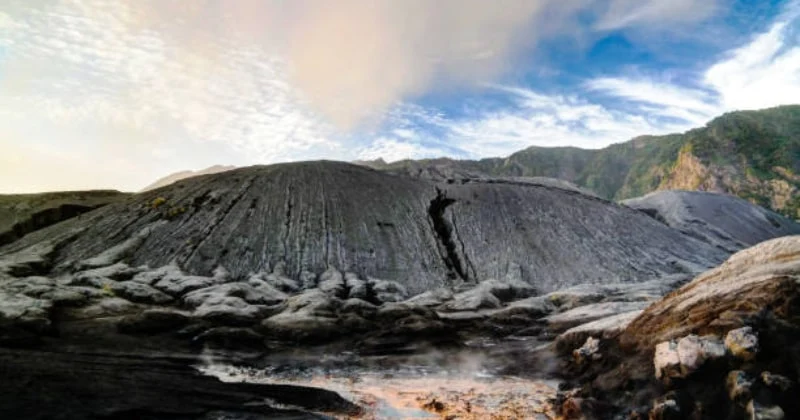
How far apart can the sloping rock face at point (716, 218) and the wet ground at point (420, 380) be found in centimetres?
5963

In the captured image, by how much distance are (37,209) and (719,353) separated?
63.0 meters

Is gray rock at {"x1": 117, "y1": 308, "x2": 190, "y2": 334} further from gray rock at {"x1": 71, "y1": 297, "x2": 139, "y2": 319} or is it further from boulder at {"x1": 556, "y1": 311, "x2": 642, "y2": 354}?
boulder at {"x1": 556, "y1": 311, "x2": 642, "y2": 354}

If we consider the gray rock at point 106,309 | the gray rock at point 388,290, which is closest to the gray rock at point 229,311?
the gray rock at point 106,309

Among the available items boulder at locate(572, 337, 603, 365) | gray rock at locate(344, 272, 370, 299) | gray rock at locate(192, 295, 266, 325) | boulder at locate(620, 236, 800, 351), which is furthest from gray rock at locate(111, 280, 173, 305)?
boulder at locate(620, 236, 800, 351)

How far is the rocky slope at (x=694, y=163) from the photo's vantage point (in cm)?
12012

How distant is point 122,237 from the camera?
144ft

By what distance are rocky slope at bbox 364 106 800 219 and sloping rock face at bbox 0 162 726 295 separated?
1538cm

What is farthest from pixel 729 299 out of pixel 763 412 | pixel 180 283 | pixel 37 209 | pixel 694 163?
pixel 694 163

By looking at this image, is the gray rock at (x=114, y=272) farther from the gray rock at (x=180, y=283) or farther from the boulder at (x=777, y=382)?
the boulder at (x=777, y=382)

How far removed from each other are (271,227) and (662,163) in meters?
145

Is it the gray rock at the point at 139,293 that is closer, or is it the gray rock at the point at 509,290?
the gray rock at the point at 139,293

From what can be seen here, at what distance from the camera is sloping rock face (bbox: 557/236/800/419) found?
1089 cm

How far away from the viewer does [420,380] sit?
19.1 metres

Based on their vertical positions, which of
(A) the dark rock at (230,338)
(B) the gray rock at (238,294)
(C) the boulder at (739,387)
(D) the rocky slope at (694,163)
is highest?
(D) the rocky slope at (694,163)
